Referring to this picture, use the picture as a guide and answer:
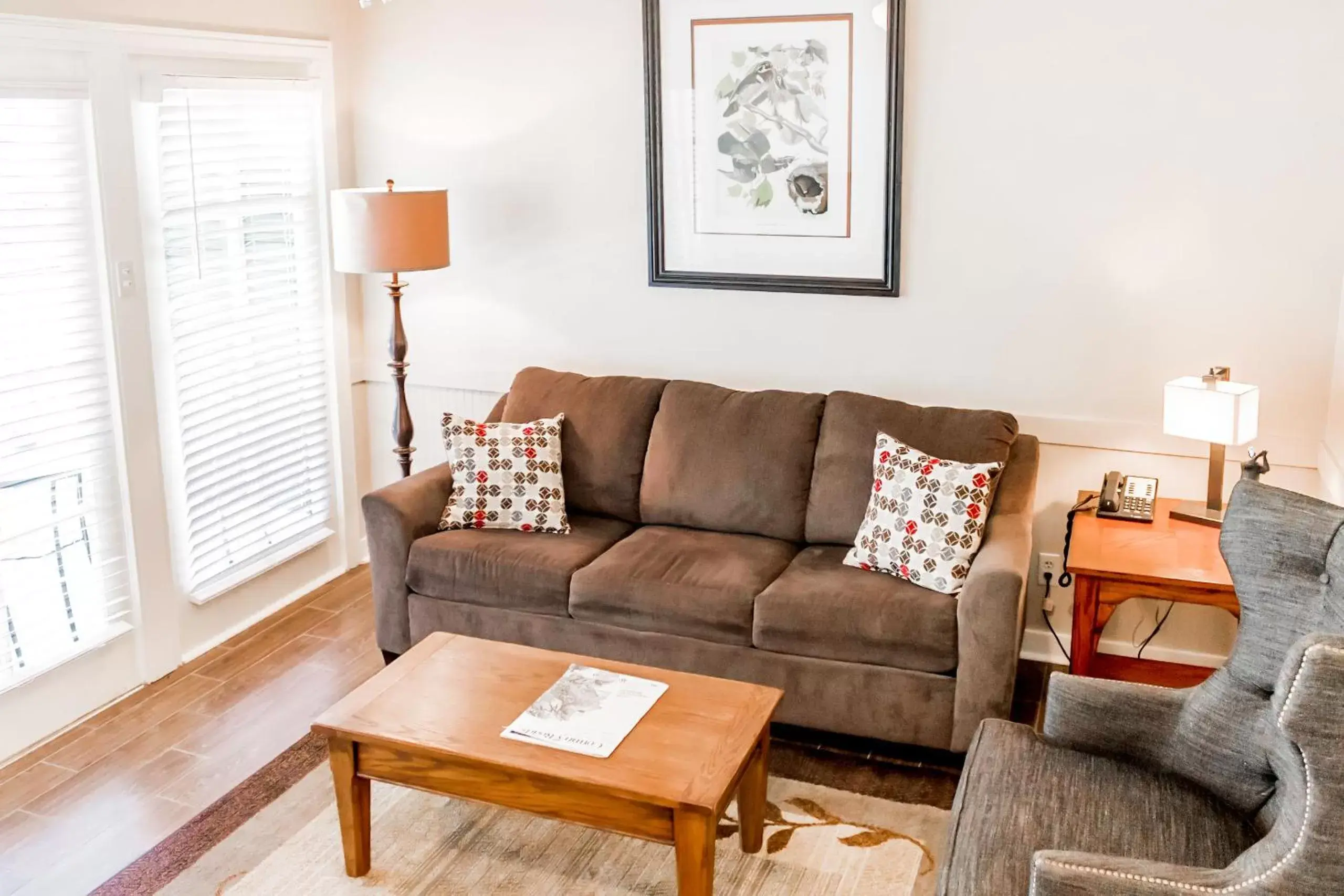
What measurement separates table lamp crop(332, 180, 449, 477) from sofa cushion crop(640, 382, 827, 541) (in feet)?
3.18

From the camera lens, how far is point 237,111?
13.6 feet

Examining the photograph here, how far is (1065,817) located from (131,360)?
118 inches

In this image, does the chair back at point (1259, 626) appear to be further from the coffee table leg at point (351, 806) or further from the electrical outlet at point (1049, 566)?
the coffee table leg at point (351, 806)

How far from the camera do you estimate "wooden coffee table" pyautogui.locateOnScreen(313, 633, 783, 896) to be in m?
2.55

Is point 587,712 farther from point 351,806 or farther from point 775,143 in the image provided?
point 775,143

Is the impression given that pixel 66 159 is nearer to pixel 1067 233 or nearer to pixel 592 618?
pixel 592 618

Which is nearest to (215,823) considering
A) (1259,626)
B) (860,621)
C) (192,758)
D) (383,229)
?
(192,758)

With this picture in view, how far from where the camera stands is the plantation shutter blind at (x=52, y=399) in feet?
11.1

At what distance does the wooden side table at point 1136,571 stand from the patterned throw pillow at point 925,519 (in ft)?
0.95

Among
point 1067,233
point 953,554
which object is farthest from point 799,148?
point 953,554

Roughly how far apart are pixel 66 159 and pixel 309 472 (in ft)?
4.97

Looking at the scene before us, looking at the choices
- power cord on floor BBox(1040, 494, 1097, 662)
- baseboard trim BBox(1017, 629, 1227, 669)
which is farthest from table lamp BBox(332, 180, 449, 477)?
baseboard trim BBox(1017, 629, 1227, 669)

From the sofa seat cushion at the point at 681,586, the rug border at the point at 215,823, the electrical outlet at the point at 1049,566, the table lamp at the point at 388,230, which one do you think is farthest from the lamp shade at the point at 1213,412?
the rug border at the point at 215,823

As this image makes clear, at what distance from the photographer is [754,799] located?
2941 mm
